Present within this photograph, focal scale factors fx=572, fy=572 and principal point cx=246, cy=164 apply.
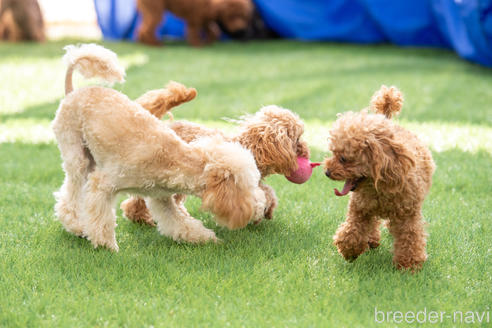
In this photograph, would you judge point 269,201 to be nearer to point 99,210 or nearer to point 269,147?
point 269,147

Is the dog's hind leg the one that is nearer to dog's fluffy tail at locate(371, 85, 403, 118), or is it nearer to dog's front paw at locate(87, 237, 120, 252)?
dog's front paw at locate(87, 237, 120, 252)

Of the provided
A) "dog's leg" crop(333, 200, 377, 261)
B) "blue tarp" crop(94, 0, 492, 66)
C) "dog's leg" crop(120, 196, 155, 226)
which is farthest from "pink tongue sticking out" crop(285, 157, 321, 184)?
"blue tarp" crop(94, 0, 492, 66)

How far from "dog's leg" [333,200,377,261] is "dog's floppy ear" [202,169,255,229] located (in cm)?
59

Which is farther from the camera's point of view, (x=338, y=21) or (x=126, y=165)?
(x=338, y=21)

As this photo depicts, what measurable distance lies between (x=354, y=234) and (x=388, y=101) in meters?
0.81

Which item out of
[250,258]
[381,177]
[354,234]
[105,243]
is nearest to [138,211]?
[105,243]

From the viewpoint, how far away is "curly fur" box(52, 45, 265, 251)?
9.45 ft

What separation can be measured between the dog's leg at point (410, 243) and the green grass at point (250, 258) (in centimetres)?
7

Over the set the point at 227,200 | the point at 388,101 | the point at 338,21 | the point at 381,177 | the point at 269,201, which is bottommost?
the point at 338,21

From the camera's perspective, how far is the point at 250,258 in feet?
10.5

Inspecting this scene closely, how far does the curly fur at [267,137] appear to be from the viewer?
343 cm

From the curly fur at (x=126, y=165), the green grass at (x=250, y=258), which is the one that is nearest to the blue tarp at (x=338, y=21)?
the green grass at (x=250, y=258)

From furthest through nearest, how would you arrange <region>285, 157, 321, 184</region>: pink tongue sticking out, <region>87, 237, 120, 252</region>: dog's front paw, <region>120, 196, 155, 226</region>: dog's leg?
<region>120, 196, 155, 226</region>: dog's leg < <region>285, 157, 321, 184</region>: pink tongue sticking out < <region>87, 237, 120, 252</region>: dog's front paw

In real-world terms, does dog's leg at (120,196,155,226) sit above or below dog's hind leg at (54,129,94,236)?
below
